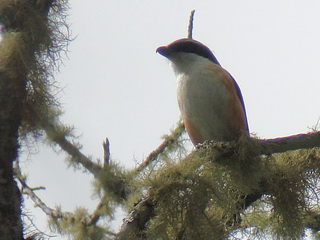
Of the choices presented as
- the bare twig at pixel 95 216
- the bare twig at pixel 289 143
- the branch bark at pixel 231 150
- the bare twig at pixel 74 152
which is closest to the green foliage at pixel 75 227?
the bare twig at pixel 95 216

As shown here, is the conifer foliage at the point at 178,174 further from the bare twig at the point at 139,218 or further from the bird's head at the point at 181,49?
the bird's head at the point at 181,49

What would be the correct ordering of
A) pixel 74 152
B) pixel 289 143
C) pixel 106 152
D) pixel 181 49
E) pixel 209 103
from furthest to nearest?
pixel 74 152, pixel 181 49, pixel 106 152, pixel 209 103, pixel 289 143

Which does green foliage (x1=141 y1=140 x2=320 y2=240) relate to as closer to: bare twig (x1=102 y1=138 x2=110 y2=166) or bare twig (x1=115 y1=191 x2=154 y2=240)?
bare twig (x1=115 y1=191 x2=154 y2=240)

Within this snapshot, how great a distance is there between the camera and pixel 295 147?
9.57ft

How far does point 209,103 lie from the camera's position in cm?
380

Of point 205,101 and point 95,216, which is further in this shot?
point 95,216

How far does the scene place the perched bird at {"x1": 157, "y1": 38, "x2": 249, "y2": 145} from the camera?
3799 mm

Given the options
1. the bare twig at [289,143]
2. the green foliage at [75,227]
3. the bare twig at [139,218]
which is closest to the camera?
the bare twig at [139,218]

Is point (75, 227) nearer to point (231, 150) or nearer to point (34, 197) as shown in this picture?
point (34, 197)

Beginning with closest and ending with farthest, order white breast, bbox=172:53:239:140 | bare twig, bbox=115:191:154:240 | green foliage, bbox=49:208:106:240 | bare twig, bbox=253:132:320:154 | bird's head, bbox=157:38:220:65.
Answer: bare twig, bbox=115:191:154:240 → bare twig, bbox=253:132:320:154 → white breast, bbox=172:53:239:140 → green foliage, bbox=49:208:106:240 → bird's head, bbox=157:38:220:65

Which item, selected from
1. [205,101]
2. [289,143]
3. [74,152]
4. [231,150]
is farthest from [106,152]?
[289,143]

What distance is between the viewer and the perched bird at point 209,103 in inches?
150

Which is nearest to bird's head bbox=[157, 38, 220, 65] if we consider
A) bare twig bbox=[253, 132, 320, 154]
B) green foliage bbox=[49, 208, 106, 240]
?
green foliage bbox=[49, 208, 106, 240]

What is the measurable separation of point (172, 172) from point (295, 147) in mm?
600
